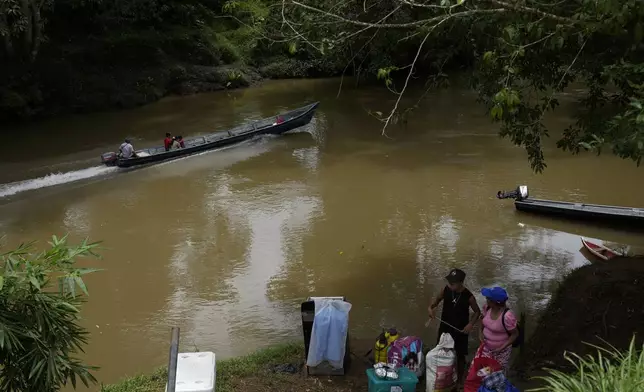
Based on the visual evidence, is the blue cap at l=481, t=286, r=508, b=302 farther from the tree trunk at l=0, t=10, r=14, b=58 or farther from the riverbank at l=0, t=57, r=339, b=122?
the tree trunk at l=0, t=10, r=14, b=58

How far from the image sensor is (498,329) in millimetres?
5414

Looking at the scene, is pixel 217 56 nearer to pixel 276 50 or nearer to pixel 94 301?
pixel 276 50

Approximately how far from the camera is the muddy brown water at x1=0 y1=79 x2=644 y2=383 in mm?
8672

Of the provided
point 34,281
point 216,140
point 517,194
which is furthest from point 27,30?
point 34,281

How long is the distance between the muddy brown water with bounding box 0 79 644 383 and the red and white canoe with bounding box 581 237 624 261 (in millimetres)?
363

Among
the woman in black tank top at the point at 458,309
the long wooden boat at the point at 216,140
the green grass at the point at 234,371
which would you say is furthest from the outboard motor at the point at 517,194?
the long wooden boat at the point at 216,140

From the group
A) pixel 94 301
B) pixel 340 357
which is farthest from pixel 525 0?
pixel 94 301

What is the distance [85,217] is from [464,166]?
9218 millimetres

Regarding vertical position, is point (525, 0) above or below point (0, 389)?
above

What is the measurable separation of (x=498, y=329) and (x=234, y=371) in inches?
109

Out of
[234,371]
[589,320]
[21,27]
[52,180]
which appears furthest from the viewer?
[21,27]

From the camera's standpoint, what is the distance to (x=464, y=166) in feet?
51.6

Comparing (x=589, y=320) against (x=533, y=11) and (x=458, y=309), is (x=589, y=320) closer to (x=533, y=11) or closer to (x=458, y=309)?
(x=458, y=309)

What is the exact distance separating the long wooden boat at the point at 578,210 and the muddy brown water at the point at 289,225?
20 centimetres
